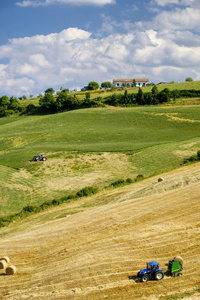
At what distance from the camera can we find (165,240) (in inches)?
848

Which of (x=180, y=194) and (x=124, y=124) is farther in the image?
(x=124, y=124)

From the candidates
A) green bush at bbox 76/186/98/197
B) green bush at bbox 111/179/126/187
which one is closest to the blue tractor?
green bush at bbox 76/186/98/197

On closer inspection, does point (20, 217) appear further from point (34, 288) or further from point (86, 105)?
point (86, 105)

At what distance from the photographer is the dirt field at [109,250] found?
56.5 feet

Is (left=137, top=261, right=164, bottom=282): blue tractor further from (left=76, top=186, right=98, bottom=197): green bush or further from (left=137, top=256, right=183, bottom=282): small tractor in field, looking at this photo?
(left=76, top=186, right=98, bottom=197): green bush

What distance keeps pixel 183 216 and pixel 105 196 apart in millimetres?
14876

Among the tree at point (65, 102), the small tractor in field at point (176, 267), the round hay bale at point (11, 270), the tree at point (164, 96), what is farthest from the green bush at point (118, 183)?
the tree at point (65, 102)

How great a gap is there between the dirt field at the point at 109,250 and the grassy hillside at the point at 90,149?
15.4 metres

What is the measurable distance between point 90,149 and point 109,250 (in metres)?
47.2

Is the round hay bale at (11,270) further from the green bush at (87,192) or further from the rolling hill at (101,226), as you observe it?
the green bush at (87,192)

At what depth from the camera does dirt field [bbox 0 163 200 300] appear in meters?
17.2

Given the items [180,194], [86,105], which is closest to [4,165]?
[180,194]

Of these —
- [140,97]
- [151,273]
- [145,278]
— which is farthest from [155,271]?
[140,97]

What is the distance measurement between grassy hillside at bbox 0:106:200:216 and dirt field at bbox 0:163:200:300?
15.4 metres
